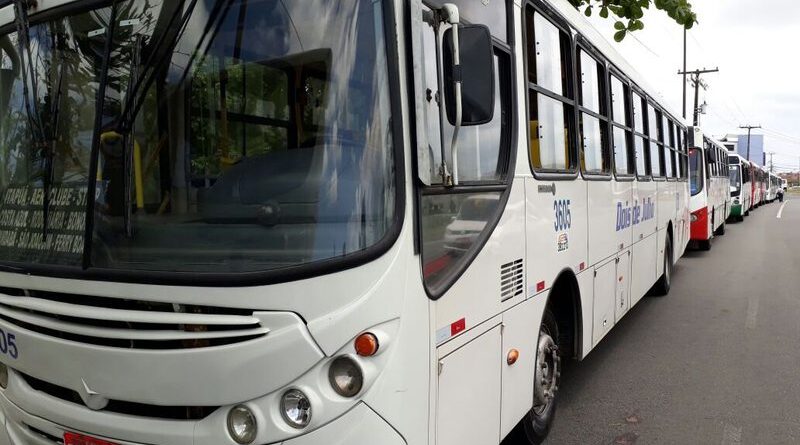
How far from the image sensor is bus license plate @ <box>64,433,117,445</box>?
253 centimetres

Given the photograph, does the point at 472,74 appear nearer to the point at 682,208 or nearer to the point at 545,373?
the point at 545,373

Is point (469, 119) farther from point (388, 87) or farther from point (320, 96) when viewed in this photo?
point (320, 96)

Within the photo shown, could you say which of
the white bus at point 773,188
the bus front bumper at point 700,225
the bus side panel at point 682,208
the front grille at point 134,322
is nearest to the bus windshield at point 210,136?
the front grille at point 134,322

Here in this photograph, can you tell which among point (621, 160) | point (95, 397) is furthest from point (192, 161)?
point (621, 160)

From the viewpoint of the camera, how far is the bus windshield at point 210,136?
2.28 m

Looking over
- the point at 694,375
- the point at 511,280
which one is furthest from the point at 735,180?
the point at 511,280

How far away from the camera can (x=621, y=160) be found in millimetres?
5992

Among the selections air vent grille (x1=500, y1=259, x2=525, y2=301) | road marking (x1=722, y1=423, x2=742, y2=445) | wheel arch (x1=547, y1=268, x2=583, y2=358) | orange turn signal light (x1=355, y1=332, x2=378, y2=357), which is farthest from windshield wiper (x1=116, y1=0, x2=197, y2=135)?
road marking (x1=722, y1=423, x2=742, y2=445)

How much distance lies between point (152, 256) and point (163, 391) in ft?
1.65

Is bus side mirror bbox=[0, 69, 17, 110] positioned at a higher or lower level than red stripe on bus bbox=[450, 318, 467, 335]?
higher

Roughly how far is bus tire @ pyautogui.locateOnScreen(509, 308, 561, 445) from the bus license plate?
233 cm

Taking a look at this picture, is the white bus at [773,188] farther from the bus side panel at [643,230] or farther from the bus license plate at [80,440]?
the bus license plate at [80,440]

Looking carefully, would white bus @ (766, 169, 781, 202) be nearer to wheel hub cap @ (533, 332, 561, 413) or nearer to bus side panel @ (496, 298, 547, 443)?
wheel hub cap @ (533, 332, 561, 413)

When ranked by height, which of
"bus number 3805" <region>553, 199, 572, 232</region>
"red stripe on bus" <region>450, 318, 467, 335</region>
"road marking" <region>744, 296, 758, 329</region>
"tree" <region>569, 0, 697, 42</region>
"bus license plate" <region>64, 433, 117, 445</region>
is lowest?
"road marking" <region>744, 296, 758, 329</region>
